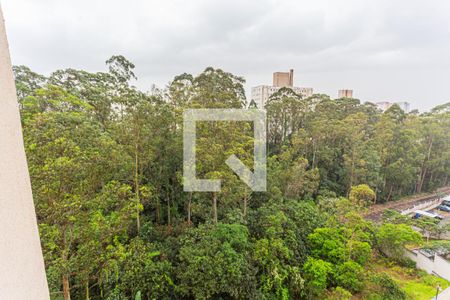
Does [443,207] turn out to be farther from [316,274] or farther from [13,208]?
[13,208]

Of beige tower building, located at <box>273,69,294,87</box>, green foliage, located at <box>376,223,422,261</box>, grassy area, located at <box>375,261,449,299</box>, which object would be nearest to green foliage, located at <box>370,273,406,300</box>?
grassy area, located at <box>375,261,449,299</box>

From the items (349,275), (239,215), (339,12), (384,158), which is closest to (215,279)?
(239,215)

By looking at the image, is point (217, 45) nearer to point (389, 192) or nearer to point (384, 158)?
point (384, 158)

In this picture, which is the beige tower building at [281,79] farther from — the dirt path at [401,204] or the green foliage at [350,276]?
the green foliage at [350,276]

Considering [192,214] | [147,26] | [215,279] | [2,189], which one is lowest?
[215,279]

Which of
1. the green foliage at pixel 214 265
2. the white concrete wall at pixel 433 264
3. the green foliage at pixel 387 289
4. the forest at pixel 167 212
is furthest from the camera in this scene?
the white concrete wall at pixel 433 264

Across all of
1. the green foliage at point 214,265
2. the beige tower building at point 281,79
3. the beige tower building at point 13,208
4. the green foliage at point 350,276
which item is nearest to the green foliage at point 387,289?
the green foliage at point 350,276
